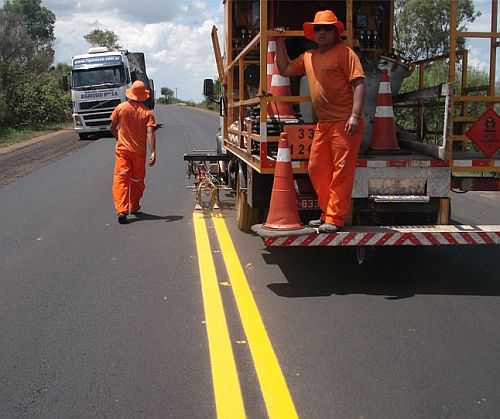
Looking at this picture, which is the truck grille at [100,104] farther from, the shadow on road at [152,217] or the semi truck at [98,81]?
the shadow on road at [152,217]

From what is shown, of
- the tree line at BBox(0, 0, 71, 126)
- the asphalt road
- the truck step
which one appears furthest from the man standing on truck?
the tree line at BBox(0, 0, 71, 126)

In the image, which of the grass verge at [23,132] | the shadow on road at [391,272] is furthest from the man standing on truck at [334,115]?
the grass verge at [23,132]

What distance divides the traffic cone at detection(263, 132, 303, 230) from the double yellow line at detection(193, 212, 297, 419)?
702 mm

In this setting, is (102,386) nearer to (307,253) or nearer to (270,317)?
(270,317)

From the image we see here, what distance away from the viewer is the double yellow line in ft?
12.1

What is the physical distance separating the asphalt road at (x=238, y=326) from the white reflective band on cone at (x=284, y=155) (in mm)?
1168

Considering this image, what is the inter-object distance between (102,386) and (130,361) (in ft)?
1.26

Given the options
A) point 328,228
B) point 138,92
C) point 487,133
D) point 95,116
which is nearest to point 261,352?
point 328,228

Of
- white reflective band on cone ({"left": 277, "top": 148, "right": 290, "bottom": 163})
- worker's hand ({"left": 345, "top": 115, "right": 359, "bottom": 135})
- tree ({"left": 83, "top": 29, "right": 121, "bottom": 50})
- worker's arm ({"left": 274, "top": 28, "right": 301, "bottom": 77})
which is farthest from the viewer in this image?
tree ({"left": 83, "top": 29, "right": 121, "bottom": 50})

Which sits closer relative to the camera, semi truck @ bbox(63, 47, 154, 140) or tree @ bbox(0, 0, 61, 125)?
semi truck @ bbox(63, 47, 154, 140)

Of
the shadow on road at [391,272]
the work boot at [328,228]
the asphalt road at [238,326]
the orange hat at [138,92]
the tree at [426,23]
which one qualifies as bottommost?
the shadow on road at [391,272]

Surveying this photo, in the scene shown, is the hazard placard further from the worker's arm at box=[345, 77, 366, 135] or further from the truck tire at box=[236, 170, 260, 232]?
the truck tire at box=[236, 170, 260, 232]

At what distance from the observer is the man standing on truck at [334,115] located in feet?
18.7

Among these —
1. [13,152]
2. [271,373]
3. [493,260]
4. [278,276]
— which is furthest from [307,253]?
[13,152]
